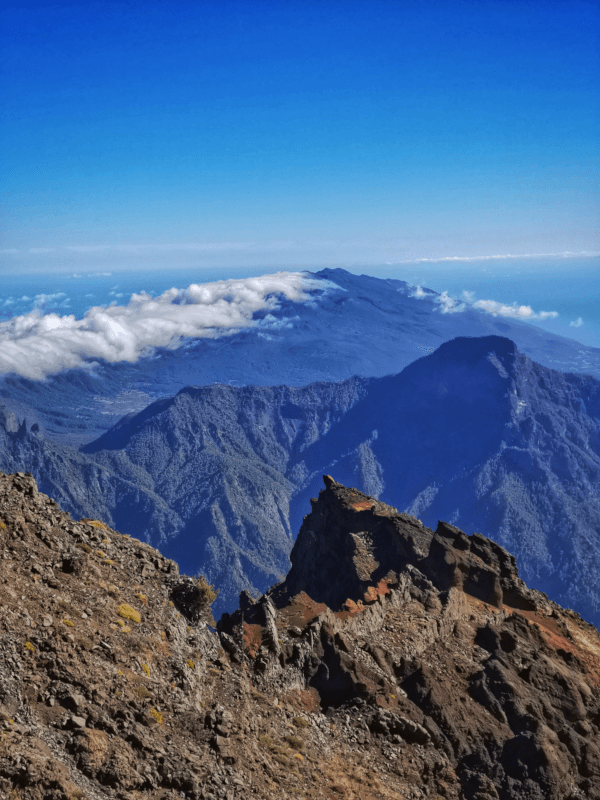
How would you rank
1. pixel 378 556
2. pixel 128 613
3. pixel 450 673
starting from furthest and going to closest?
pixel 378 556, pixel 450 673, pixel 128 613

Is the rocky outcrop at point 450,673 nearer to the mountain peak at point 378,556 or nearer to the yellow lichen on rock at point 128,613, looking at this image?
the mountain peak at point 378,556

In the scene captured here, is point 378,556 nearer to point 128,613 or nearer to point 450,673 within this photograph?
point 450,673

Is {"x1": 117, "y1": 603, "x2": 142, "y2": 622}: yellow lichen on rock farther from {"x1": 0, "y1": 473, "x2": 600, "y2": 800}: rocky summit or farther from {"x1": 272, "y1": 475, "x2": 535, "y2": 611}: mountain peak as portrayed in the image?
{"x1": 272, "y1": 475, "x2": 535, "y2": 611}: mountain peak

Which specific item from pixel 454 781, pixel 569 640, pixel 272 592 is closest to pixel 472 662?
pixel 454 781

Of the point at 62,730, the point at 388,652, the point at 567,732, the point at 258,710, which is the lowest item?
the point at 567,732

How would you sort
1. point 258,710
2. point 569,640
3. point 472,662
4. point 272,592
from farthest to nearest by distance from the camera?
1. point 272,592
2. point 569,640
3. point 472,662
4. point 258,710

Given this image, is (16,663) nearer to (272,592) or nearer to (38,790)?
(38,790)

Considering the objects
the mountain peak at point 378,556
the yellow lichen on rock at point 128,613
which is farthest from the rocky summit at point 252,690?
the mountain peak at point 378,556

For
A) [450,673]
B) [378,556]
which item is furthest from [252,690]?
[378,556]
